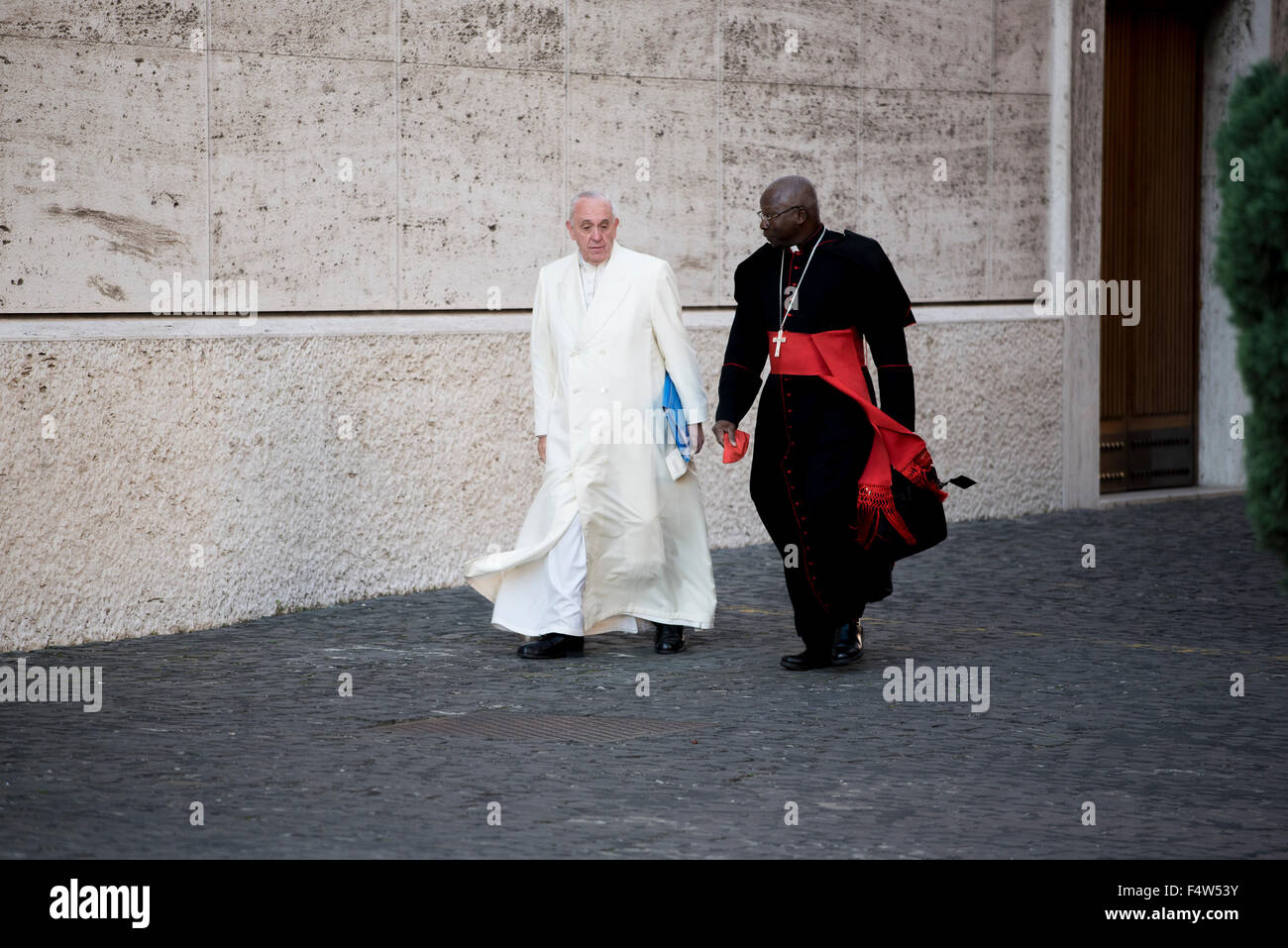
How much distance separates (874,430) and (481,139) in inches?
129

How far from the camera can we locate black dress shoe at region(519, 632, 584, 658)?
325 inches

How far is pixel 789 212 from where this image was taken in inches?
309

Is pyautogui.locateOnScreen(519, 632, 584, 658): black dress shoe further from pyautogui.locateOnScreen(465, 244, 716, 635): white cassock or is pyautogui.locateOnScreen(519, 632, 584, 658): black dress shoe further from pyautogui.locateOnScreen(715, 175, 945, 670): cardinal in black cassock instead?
pyautogui.locateOnScreen(715, 175, 945, 670): cardinal in black cassock

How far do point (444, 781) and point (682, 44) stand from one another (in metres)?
6.17

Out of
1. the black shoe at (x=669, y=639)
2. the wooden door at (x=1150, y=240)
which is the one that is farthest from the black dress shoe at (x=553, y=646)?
the wooden door at (x=1150, y=240)

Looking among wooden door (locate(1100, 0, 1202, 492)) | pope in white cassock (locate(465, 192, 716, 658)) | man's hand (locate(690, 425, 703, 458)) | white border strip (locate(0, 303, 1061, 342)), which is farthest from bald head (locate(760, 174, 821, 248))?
wooden door (locate(1100, 0, 1202, 492))

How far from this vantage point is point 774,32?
38.1 ft

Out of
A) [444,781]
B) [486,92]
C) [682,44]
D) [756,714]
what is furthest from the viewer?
[682,44]

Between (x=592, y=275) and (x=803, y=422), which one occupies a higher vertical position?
(x=592, y=275)

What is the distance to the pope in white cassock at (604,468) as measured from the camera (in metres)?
8.30

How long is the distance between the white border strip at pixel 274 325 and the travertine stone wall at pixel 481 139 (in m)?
0.06

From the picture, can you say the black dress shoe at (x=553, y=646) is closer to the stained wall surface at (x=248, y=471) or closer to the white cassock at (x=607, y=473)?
the white cassock at (x=607, y=473)
